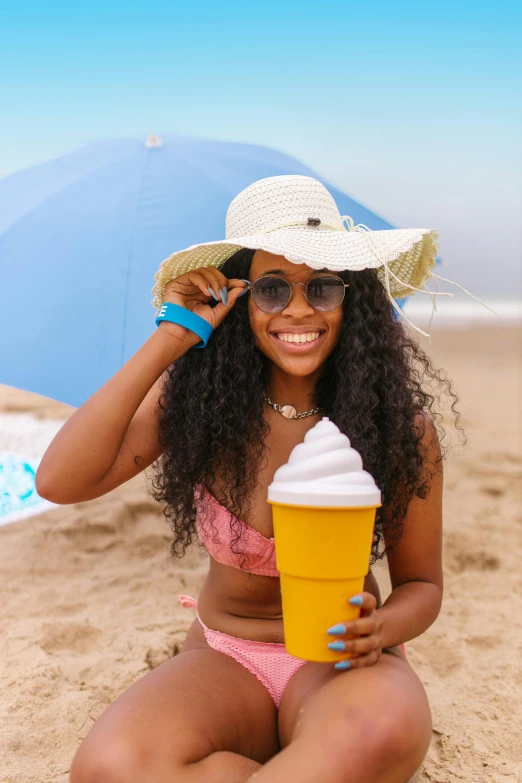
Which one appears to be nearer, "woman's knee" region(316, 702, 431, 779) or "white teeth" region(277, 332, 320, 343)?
"woman's knee" region(316, 702, 431, 779)

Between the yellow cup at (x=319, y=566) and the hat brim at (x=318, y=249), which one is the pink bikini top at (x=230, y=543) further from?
the hat brim at (x=318, y=249)

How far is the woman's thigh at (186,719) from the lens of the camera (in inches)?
70.2

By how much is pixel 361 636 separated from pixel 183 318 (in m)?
1.03

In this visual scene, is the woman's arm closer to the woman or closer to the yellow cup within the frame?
the woman

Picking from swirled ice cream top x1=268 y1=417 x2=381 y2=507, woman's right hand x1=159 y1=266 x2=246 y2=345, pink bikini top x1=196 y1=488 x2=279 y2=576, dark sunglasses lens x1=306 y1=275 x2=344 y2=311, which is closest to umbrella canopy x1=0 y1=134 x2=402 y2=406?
woman's right hand x1=159 y1=266 x2=246 y2=345

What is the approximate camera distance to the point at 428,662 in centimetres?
Result: 323

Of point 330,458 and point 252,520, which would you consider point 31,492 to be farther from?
point 330,458

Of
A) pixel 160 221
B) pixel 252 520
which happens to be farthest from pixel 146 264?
pixel 252 520

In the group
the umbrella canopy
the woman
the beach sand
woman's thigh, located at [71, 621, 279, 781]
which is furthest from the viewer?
the umbrella canopy

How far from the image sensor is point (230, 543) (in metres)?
2.18

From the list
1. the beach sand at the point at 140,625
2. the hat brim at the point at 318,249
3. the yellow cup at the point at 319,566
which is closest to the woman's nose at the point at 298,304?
the hat brim at the point at 318,249

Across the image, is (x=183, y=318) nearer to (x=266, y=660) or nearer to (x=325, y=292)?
(x=325, y=292)

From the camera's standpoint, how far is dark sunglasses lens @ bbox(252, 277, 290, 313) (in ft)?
7.02

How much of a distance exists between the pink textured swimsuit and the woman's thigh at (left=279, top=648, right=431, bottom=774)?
185mm
